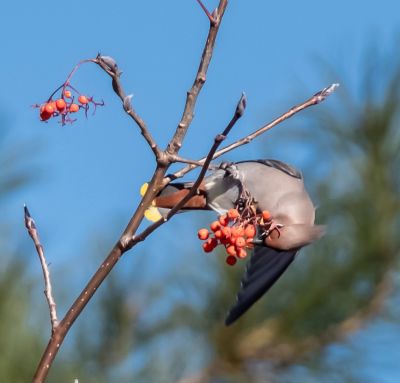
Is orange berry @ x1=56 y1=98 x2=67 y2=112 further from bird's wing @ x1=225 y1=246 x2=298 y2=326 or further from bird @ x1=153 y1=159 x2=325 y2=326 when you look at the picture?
bird's wing @ x1=225 y1=246 x2=298 y2=326

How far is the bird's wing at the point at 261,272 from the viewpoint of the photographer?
232cm

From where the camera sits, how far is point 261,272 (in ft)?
7.81

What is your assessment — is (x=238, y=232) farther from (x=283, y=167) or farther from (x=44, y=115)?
(x=283, y=167)

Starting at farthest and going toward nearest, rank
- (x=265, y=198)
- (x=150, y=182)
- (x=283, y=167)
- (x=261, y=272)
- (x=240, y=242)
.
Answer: (x=261, y=272)
(x=283, y=167)
(x=265, y=198)
(x=240, y=242)
(x=150, y=182)

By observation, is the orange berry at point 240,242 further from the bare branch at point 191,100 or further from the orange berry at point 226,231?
the bare branch at point 191,100

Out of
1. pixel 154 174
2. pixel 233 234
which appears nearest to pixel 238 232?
pixel 233 234

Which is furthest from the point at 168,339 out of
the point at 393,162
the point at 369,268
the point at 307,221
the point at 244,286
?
the point at 307,221

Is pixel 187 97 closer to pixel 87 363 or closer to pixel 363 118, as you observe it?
pixel 87 363

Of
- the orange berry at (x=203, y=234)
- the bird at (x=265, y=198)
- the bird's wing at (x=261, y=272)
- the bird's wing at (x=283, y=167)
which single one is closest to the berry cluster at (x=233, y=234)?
the orange berry at (x=203, y=234)

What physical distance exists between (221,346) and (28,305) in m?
0.60

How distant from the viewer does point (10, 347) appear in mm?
3258

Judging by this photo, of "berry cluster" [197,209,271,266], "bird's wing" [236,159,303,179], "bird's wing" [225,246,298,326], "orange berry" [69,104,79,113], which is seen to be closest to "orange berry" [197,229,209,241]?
"berry cluster" [197,209,271,266]

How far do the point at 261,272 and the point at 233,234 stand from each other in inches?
25.4

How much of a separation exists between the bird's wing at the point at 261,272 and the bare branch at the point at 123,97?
82 centimetres
